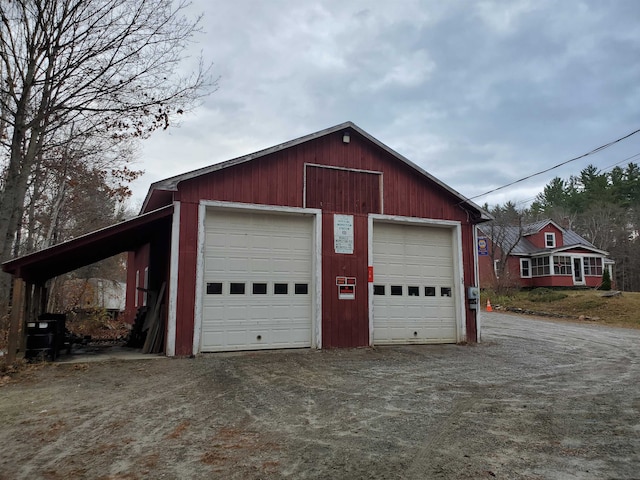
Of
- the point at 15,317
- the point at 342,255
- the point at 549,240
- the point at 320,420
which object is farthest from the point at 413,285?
the point at 549,240

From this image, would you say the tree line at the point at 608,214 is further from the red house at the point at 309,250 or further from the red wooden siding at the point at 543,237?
the red house at the point at 309,250

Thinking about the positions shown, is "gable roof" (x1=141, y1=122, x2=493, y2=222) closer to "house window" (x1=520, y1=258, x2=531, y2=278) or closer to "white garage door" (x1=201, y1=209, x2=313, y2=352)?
"white garage door" (x1=201, y1=209, x2=313, y2=352)

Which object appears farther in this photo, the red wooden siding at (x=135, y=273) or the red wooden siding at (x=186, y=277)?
the red wooden siding at (x=135, y=273)

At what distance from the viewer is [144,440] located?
14.0 ft

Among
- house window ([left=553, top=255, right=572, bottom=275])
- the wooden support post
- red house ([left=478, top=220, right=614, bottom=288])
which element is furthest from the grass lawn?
the wooden support post

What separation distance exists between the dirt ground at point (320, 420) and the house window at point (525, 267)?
1016 inches

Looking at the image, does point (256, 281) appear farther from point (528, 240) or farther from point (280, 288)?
point (528, 240)

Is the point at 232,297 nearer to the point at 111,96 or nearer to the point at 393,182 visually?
the point at 393,182

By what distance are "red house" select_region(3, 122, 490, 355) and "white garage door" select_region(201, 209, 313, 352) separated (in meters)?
0.02

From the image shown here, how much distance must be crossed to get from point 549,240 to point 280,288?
29766 millimetres

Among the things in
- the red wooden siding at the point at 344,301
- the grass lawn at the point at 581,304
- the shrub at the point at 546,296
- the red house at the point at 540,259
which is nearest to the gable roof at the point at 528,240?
the red house at the point at 540,259

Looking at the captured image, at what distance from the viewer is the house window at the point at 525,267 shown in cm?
3281

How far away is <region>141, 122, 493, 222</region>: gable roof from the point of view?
29.1 feet

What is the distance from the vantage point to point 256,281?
9.63 meters
